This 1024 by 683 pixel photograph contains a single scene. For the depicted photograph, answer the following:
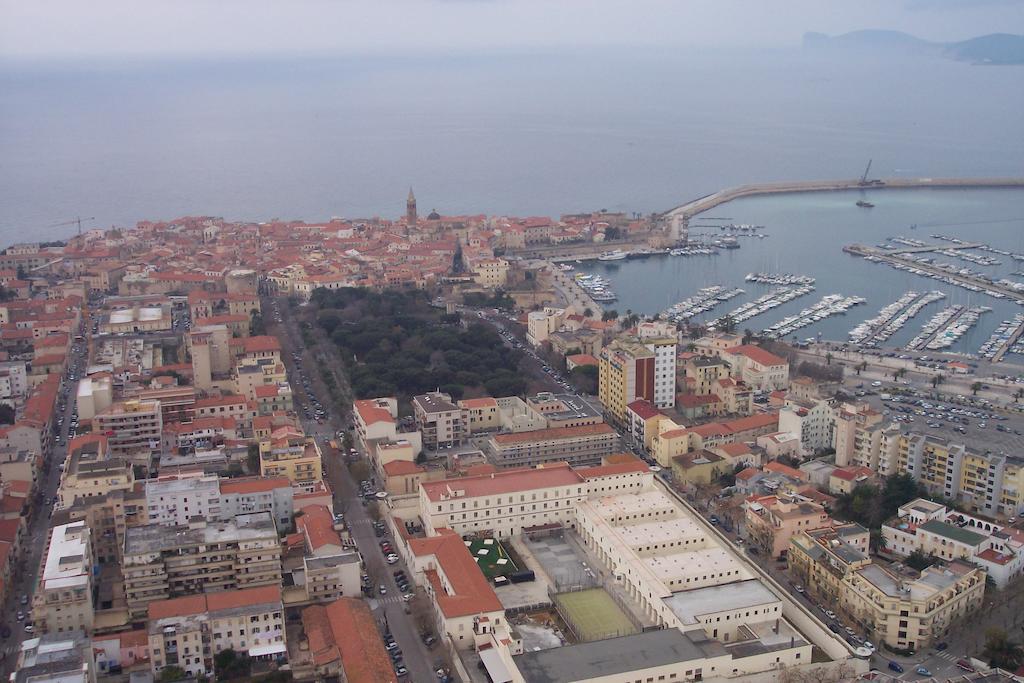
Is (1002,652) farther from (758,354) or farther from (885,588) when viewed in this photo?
(758,354)

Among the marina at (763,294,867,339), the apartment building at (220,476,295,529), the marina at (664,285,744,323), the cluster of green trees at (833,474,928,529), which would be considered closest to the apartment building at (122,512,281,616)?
the apartment building at (220,476,295,529)

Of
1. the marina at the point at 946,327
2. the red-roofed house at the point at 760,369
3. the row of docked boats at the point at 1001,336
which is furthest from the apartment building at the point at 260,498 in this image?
the row of docked boats at the point at 1001,336

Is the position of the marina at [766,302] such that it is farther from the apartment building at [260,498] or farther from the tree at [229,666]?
the tree at [229,666]

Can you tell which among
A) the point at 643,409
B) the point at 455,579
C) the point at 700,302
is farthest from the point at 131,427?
the point at 700,302

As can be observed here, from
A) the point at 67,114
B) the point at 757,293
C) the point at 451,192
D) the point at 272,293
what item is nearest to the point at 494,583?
the point at 272,293

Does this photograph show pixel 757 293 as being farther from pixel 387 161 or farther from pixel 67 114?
pixel 67 114
